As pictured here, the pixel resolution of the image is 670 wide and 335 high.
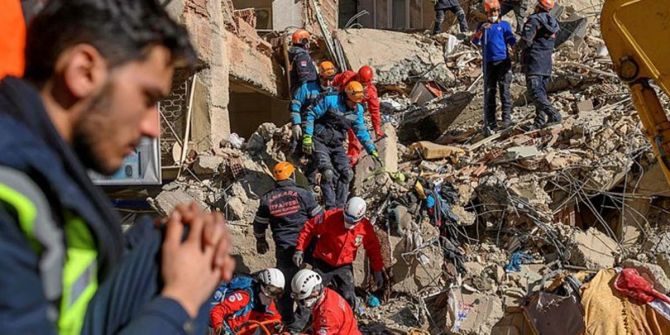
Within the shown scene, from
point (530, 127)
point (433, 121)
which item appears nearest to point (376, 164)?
point (530, 127)

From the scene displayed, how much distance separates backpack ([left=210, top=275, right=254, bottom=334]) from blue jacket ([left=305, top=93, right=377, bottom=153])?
7.96ft

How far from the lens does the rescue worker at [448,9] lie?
15.7 meters

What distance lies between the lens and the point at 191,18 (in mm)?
10539

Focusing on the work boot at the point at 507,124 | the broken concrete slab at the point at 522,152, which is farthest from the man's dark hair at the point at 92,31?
the work boot at the point at 507,124

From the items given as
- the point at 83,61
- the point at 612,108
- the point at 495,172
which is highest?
the point at 83,61

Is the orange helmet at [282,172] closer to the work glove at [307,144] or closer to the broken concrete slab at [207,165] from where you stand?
the work glove at [307,144]

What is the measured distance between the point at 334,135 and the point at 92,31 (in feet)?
26.2

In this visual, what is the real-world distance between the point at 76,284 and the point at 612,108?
9875 millimetres

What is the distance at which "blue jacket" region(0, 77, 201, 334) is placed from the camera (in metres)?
0.94

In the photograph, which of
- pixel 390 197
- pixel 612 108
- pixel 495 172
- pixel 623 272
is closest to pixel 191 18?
pixel 390 197

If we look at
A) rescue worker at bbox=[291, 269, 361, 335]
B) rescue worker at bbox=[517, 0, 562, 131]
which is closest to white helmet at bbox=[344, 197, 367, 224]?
rescue worker at bbox=[291, 269, 361, 335]

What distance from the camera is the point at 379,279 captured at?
812 cm

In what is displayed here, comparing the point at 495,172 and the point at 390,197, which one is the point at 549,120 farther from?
the point at 390,197

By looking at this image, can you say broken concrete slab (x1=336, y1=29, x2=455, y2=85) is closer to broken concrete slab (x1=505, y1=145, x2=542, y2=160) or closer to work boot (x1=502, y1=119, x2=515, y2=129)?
work boot (x1=502, y1=119, x2=515, y2=129)
